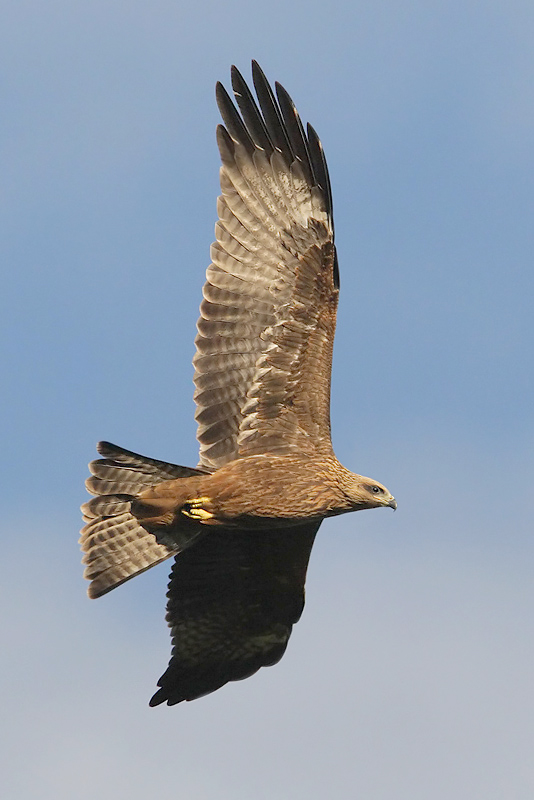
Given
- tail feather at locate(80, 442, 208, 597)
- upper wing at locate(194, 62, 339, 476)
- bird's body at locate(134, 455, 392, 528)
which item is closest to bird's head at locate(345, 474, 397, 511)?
bird's body at locate(134, 455, 392, 528)

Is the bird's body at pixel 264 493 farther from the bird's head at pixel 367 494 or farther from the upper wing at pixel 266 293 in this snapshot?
the upper wing at pixel 266 293

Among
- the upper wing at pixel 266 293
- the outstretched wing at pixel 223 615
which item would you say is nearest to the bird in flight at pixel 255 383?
the upper wing at pixel 266 293

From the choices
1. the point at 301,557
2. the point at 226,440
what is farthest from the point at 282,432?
the point at 301,557

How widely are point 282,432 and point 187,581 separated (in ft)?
6.96

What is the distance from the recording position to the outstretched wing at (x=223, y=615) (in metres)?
15.8

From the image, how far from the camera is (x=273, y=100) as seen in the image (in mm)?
14992

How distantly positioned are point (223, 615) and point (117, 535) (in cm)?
177

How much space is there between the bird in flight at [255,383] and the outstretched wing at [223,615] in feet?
1.75

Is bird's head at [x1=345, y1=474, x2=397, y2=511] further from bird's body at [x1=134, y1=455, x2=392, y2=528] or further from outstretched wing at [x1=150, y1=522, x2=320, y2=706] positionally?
outstretched wing at [x1=150, y1=522, x2=320, y2=706]

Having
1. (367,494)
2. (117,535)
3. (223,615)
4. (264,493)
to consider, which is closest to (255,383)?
(264,493)

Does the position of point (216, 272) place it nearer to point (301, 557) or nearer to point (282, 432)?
point (282, 432)

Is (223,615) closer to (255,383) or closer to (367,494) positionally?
(367,494)

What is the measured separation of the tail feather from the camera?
578 inches

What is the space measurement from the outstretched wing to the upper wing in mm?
1481
